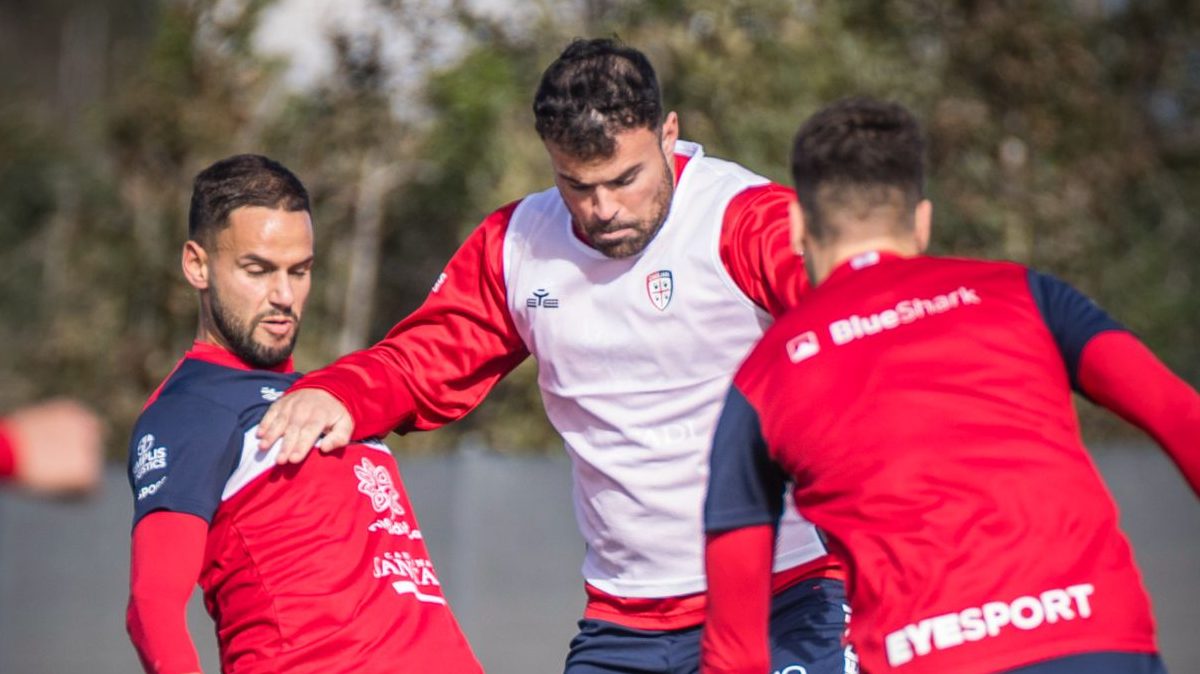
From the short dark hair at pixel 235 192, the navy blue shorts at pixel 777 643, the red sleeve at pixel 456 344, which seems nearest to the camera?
the navy blue shorts at pixel 777 643

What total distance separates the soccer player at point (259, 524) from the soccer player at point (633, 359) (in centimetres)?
13

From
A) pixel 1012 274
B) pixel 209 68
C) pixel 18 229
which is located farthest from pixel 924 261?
pixel 18 229

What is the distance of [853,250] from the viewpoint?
10.7 ft

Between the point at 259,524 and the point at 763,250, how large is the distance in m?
1.38

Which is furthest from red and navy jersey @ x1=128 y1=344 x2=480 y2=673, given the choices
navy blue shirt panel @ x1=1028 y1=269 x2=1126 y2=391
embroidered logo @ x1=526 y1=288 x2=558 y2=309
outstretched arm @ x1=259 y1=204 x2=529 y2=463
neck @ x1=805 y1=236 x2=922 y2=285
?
navy blue shirt panel @ x1=1028 y1=269 x2=1126 y2=391

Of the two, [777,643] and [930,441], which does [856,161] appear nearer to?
[930,441]

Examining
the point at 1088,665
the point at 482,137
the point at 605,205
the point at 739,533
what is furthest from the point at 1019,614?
the point at 482,137

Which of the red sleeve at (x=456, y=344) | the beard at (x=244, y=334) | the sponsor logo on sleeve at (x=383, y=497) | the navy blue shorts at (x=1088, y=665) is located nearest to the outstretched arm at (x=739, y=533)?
the navy blue shorts at (x=1088, y=665)

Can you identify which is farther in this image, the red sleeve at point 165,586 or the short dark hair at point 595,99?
the short dark hair at point 595,99

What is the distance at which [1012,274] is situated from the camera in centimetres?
319

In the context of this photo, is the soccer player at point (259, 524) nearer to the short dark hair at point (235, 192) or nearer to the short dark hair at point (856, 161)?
the short dark hair at point (235, 192)

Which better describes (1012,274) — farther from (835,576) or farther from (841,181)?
(835,576)

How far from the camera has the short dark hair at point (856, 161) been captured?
3232 millimetres

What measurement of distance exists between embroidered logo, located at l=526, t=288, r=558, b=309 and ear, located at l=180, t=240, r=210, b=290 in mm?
847
